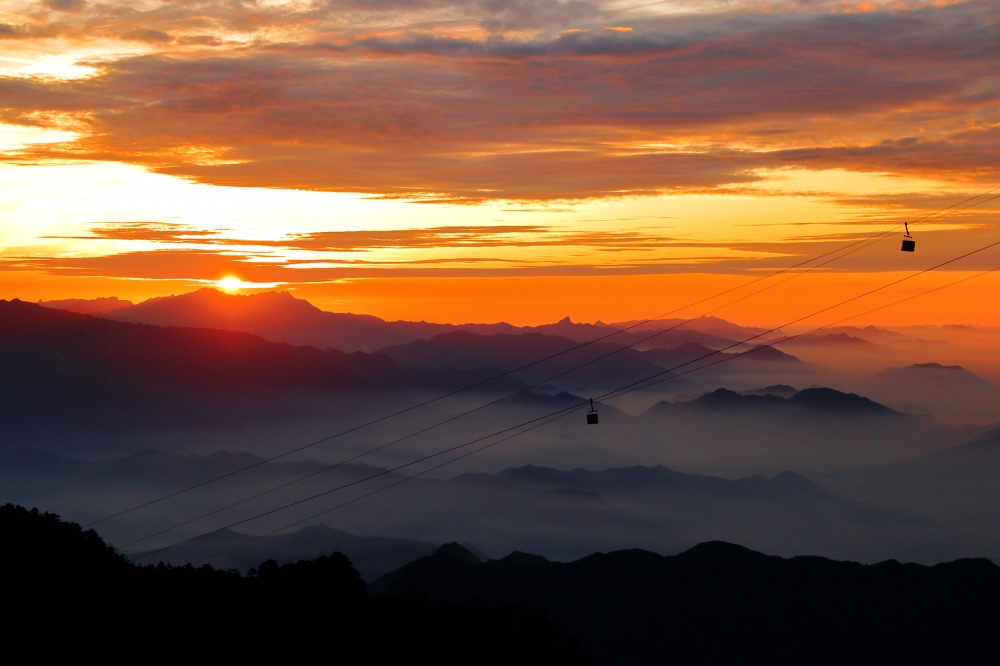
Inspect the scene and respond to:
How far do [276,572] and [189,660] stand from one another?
2315 cm

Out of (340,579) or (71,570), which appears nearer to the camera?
(71,570)

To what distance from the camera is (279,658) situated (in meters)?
40.8

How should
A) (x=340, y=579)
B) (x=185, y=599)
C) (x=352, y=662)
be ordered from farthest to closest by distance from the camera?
(x=340, y=579), (x=185, y=599), (x=352, y=662)

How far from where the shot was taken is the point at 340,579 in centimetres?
6128

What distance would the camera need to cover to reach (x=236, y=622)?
4494 centimetres

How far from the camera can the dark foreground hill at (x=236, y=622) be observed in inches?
1615

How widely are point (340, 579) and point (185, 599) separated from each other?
38.3ft

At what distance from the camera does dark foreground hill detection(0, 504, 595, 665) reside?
→ 4103cm

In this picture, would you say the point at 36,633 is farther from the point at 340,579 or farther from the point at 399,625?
the point at 340,579

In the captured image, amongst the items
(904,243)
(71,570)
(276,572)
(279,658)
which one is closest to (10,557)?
(71,570)

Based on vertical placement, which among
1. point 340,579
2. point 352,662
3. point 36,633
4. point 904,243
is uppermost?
point 904,243

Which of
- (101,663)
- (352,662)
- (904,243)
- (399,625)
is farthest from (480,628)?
(904,243)

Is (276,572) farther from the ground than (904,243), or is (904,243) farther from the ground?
(904,243)

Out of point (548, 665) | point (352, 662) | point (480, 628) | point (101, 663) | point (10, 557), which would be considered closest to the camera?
point (101, 663)
